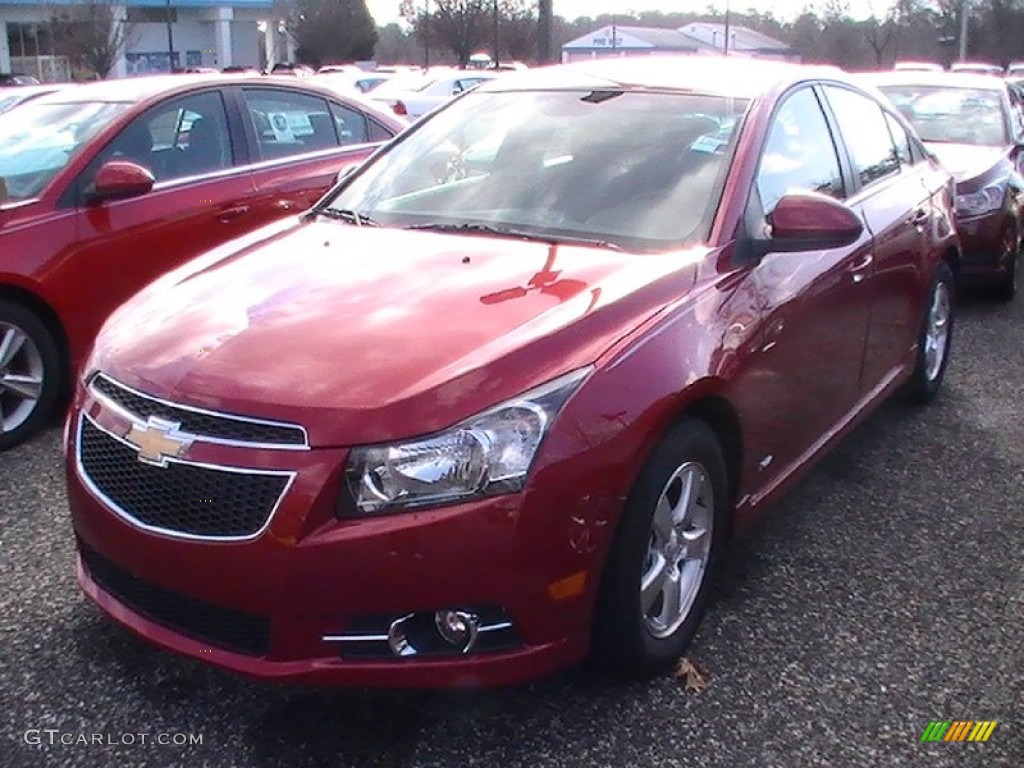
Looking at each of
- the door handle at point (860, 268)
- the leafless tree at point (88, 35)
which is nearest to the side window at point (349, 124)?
the door handle at point (860, 268)

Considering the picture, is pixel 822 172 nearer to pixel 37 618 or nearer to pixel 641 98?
pixel 641 98

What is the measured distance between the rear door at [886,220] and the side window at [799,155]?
0.17 meters

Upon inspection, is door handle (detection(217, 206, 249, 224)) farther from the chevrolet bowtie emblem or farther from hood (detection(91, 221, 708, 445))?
the chevrolet bowtie emblem

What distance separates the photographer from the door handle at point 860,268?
4.19 metres

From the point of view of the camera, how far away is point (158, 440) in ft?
9.15

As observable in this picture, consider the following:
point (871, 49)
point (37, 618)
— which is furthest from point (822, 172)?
point (871, 49)

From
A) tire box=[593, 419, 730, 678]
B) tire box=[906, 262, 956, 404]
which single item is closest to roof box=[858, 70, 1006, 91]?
tire box=[906, 262, 956, 404]

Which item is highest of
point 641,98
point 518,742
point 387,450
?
point 641,98

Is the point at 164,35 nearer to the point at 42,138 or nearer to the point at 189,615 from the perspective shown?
the point at 42,138

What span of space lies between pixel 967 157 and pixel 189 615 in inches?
286

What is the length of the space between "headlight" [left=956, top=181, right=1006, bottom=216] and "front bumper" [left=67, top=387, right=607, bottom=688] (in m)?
5.93

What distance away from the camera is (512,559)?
8.66ft

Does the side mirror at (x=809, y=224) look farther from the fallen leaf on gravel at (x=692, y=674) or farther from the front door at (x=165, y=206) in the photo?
the front door at (x=165, y=206)

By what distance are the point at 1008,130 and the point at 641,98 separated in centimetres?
604
